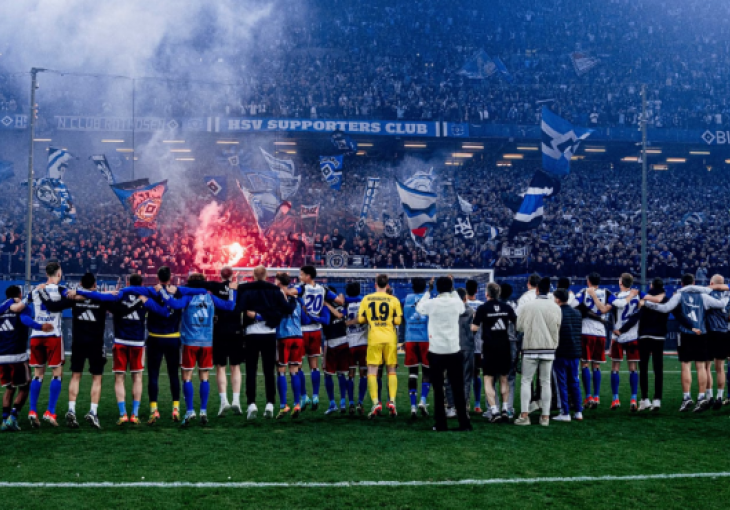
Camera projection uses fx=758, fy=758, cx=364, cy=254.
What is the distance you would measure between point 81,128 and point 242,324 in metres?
29.9

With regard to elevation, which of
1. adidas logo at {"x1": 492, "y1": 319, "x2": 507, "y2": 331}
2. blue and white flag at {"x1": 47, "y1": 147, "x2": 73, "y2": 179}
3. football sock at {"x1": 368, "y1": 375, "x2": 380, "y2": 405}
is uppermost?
blue and white flag at {"x1": 47, "y1": 147, "x2": 73, "y2": 179}

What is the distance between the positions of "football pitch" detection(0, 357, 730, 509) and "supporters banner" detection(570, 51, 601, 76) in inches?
1470

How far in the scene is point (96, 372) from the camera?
1034 centimetres

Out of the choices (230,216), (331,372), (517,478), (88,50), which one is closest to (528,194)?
(230,216)

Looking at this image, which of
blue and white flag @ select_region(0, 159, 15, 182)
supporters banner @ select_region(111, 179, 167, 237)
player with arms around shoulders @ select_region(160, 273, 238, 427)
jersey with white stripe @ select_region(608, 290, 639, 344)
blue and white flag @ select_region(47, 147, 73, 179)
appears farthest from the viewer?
blue and white flag @ select_region(0, 159, 15, 182)

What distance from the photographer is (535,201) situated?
26375 millimetres

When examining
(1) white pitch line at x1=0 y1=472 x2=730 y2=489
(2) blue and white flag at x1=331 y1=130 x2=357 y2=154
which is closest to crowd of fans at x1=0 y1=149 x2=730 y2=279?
(2) blue and white flag at x1=331 y1=130 x2=357 y2=154

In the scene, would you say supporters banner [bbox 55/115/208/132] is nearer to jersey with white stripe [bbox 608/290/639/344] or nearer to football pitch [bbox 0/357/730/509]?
football pitch [bbox 0/357/730/509]

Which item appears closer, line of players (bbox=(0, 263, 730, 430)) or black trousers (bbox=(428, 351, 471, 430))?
black trousers (bbox=(428, 351, 471, 430))

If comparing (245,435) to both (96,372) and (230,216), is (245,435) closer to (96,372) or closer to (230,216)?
(96,372)

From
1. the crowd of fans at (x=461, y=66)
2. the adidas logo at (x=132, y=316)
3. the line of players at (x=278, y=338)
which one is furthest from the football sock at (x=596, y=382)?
the crowd of fans at (x=461, y=66)

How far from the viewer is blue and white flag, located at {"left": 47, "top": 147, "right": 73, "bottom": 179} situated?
→ 28922mm

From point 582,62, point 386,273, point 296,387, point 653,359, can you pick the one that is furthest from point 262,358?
point 582,62

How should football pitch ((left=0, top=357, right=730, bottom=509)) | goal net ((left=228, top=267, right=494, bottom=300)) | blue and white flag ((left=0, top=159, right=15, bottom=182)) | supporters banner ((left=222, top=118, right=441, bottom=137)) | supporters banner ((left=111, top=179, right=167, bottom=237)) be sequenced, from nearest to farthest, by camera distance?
football pitch ((left=0, top=357, right=730, bottom=509)) → goal net ((left=228, top=267, right=494, bottom=300)) → supporters banner ((left=111, top=179, right=167, bottom=237)) → blue and white flag ((left=0, top=159, right=15, bottom=182)) → supporters banner ((left=222, top=118, right=441, bottom=137))
